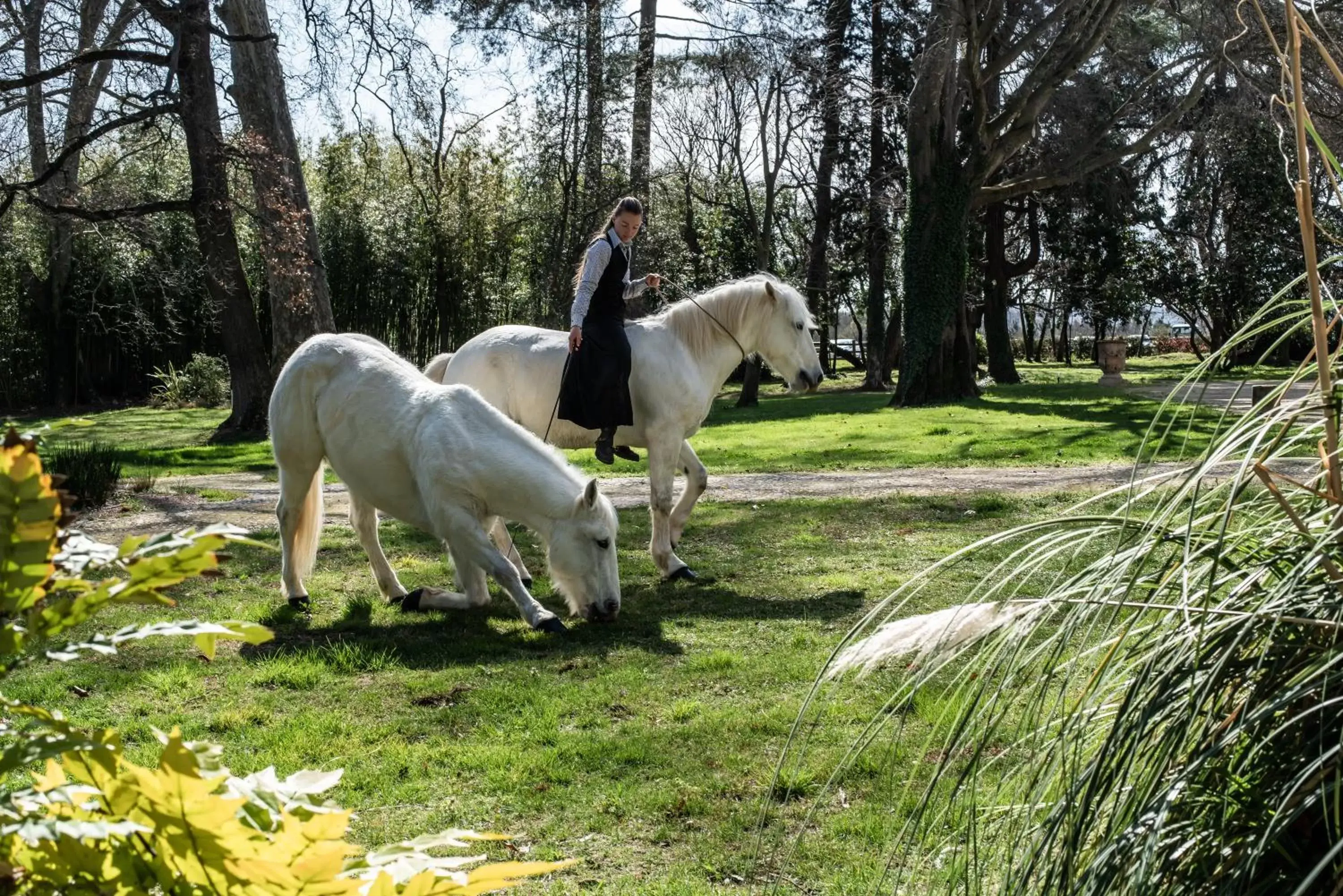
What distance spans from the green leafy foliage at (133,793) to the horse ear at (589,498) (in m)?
4.89

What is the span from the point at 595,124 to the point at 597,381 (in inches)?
673

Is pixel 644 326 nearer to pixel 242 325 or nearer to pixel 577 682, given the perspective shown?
pixel 577 682

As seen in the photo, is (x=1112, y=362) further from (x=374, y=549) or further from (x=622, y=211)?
(x=374, y=549)

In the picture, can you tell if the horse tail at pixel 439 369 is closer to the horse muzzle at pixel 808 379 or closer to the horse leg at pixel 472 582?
the horse leg at pixel 472 582

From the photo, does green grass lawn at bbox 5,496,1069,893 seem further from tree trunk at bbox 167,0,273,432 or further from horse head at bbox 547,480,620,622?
tree trunk at bbox 167,0,273,432

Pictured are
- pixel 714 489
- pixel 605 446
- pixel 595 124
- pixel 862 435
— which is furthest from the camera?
pixel 595 124

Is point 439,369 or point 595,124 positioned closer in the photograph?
point 439,369

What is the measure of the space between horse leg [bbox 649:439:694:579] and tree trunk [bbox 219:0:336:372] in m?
10.0

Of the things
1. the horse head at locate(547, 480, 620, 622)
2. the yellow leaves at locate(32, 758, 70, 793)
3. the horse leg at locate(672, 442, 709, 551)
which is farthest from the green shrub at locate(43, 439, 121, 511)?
the yellow leaves at locate(32, 758, 70, 793)

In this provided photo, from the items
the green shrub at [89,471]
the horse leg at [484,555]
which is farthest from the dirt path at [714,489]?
the horse leg at [484,555]

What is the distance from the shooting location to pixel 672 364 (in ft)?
27.2

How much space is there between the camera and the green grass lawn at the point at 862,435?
13625 millimetres

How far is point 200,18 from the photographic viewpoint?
51.2 ft

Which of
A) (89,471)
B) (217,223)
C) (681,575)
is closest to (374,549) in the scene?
(681,575)
